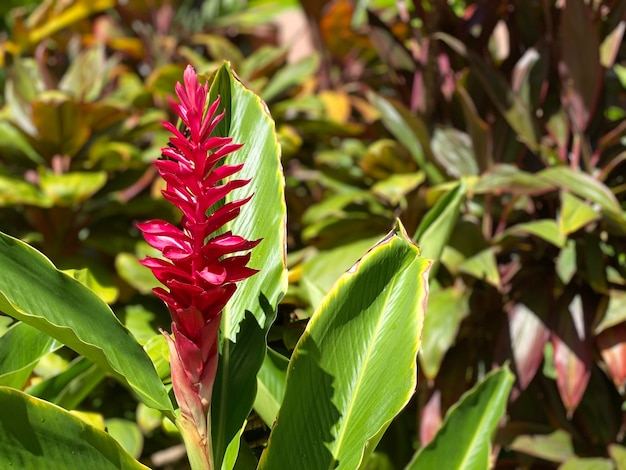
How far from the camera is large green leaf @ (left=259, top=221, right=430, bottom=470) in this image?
2.71ft

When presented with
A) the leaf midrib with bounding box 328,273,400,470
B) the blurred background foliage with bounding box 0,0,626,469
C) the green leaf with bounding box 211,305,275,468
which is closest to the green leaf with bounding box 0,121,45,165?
the blurred background foliage with bounding box 0,0,626,469

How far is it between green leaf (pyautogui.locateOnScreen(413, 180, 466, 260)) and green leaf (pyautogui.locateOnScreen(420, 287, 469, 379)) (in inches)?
15.5

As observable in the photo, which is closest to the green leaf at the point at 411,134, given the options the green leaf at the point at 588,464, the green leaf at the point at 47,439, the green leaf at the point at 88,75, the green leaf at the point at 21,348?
the green leaf at the point at 588,464

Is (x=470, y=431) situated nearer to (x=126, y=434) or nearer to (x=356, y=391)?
(x=356, y=391)

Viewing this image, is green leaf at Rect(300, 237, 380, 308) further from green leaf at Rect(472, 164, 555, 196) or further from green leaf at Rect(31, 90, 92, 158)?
green leaf at Rect(31, 90, 92, 158)

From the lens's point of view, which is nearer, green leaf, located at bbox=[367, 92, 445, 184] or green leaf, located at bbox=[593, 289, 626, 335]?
green leaf, located at bbox=[593, 289, 626, 335]

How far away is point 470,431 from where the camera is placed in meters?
1.11

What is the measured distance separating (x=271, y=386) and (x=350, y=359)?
8.6 inches

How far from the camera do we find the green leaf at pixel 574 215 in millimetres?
1458

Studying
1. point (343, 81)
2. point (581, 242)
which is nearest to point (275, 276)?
point (581, 242)

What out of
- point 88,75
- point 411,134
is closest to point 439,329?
point 411,134

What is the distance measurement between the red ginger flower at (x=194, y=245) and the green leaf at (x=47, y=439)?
0.10 m

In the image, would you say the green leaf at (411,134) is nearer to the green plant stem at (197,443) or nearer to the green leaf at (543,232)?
the green leaf at (543,232)

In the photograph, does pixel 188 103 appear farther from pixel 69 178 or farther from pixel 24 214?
pixel 24 214
